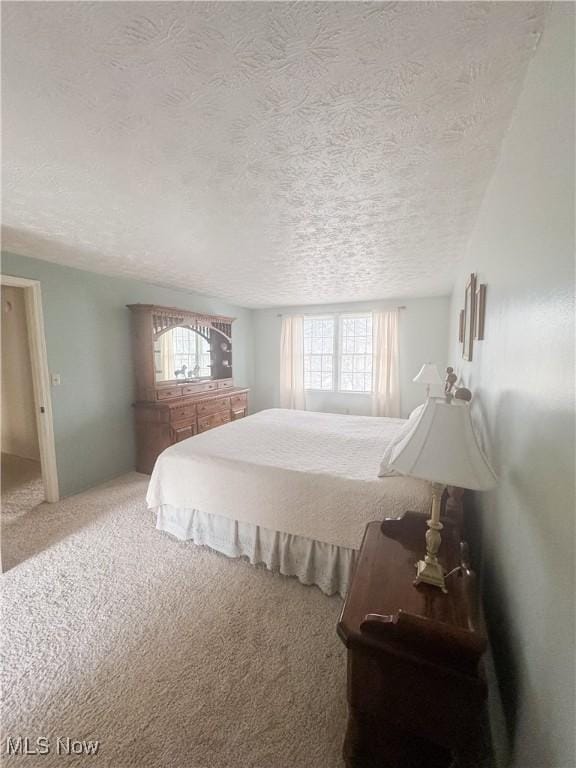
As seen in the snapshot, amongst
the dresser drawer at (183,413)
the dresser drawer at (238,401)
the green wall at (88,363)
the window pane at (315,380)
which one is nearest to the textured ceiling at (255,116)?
the green wall at (88,363)

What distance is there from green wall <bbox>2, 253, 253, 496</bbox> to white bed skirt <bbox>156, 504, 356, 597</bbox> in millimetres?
1371

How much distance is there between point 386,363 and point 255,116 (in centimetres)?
409

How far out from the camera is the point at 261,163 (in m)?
1.34

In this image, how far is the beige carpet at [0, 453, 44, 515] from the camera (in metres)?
2.84

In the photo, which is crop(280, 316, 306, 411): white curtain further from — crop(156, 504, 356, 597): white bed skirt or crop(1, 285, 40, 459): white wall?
crop(1, 285, 40, 459): white wall

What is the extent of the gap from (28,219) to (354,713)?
2.91 m

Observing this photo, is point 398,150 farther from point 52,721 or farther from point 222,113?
point 52,721

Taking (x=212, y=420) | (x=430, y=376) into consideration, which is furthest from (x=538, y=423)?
(x=212, y=420)

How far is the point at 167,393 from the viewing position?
3676mm

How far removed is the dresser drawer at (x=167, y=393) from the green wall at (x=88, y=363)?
0.39 metres

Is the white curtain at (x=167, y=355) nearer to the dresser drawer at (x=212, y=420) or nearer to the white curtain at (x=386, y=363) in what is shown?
the dresser drawer at (x=212, y=420)

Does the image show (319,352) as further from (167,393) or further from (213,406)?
(167,393)

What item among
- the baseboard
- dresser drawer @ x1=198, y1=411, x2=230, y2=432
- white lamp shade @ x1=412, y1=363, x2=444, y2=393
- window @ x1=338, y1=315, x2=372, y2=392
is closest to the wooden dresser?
dresser drawer @ x1=198, y1=411, x2=230, y2=432

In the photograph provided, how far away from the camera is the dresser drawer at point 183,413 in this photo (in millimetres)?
3520
